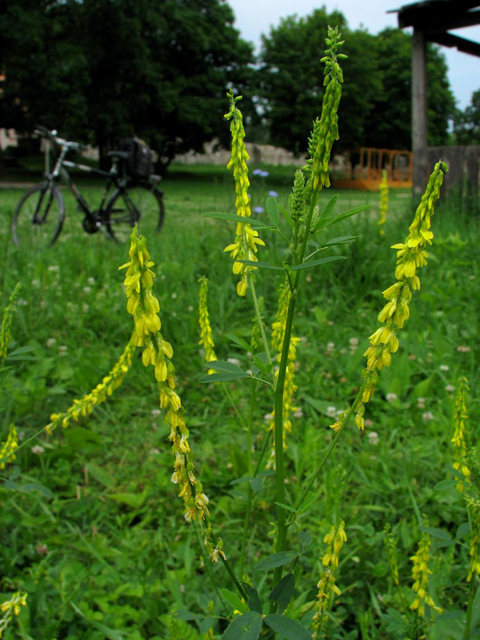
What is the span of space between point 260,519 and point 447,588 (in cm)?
64

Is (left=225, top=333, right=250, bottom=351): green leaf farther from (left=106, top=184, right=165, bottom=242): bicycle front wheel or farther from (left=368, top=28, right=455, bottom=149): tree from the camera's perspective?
(left=368, top=28, right=455, bottom=149): tree

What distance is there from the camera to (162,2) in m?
25.0

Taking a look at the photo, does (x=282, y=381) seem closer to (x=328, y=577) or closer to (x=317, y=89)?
(x=328, y=577)

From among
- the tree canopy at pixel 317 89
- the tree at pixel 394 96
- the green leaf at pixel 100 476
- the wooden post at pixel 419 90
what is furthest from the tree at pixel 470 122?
the green leaf at pixel 100 476

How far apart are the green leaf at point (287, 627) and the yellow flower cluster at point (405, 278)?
28 cm

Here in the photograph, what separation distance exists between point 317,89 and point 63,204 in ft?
94.0

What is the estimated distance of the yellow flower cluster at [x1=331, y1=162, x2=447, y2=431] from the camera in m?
0.70

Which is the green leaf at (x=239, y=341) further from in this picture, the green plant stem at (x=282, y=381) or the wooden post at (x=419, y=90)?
the wooden post at (x=419, y=90)

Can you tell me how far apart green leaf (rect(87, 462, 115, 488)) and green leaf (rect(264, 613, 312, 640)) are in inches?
59.2

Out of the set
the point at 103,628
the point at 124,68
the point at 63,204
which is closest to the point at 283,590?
the point at 103,628

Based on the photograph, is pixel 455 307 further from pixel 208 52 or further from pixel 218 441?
pixel 208 52

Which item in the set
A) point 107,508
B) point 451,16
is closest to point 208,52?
point 451,16

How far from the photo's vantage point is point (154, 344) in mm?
698

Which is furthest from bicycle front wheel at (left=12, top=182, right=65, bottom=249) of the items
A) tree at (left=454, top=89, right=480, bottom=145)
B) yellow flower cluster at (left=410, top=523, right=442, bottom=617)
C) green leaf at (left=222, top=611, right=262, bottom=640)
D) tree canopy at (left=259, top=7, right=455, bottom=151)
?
tree at (left=454, top=89, right=480, bottom=145)
